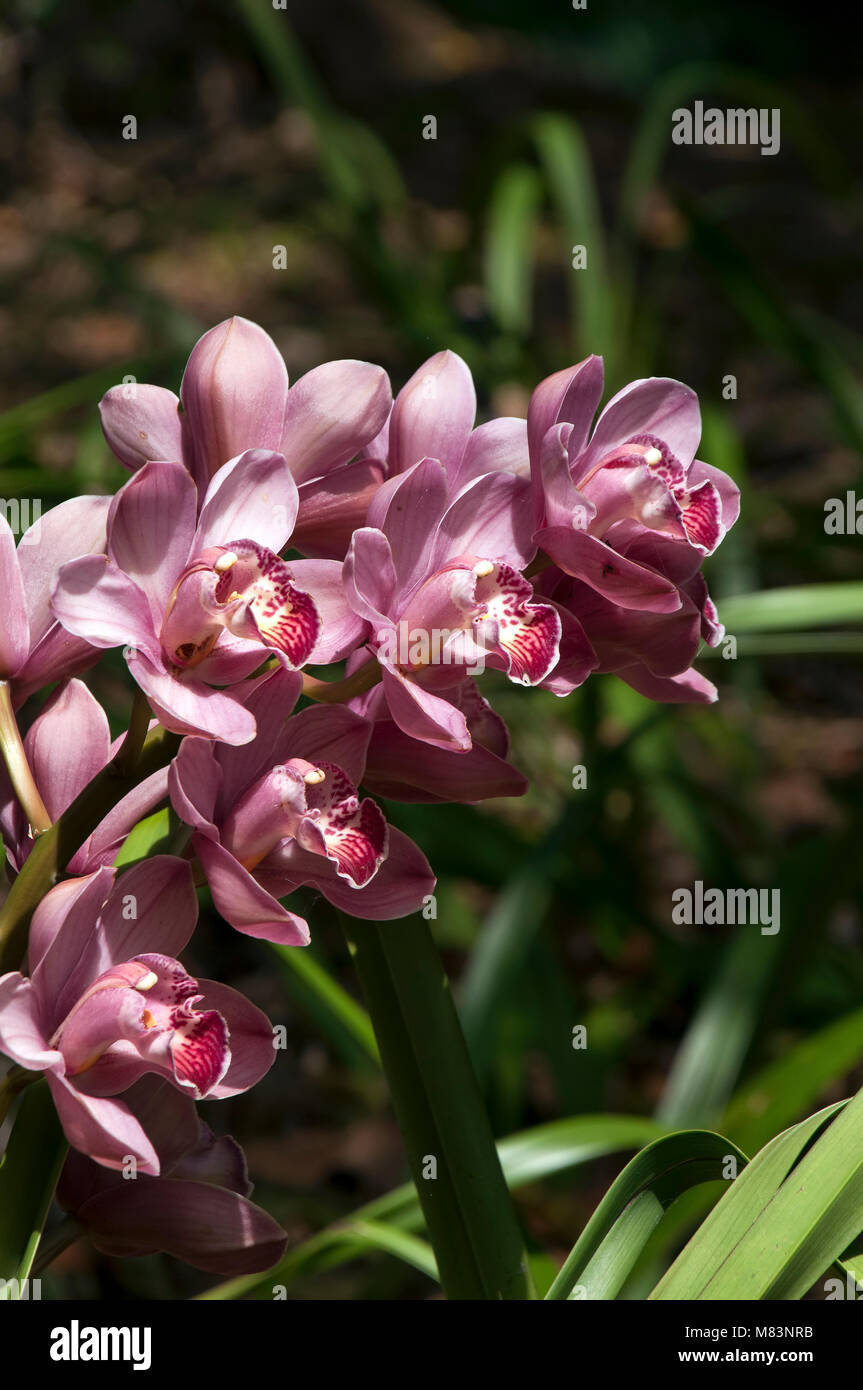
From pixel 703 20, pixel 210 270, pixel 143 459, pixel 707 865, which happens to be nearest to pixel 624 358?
pixel 707 865

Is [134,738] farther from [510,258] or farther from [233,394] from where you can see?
[510,258]

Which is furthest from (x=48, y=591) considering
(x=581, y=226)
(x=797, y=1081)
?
(x=581, y=226)

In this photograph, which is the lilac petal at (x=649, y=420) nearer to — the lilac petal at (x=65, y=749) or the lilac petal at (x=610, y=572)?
the lilac petal at (x=610, y=572)

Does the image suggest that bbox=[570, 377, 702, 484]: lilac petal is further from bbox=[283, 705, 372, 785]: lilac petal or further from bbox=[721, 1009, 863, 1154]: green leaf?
bbox=[721, 1009, 863, 1154]: green leaf

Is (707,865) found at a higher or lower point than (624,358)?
lower

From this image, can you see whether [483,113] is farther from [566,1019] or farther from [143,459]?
[143,459]

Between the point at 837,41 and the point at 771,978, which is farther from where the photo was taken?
the point at 837,41
